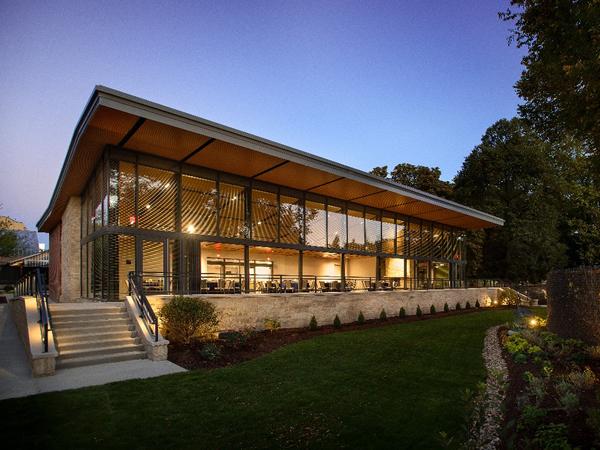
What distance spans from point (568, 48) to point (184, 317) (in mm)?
10349

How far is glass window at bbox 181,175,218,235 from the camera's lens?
15477 millimetres

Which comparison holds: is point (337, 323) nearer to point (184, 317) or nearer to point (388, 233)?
point (184, 317)

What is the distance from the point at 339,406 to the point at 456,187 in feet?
130

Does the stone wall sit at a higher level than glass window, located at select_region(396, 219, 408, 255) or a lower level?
lower

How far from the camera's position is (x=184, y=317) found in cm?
1064

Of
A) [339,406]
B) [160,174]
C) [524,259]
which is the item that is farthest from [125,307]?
[524,259]

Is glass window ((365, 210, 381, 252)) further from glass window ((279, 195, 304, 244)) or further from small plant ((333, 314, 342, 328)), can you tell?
small plant ((333, 314, 342, 328))

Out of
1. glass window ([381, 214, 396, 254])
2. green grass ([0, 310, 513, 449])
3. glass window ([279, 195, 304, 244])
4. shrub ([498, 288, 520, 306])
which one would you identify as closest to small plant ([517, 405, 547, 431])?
green grass ([0, 310, 513, 449])

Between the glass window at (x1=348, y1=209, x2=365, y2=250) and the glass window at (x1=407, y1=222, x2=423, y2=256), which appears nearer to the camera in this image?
the glass window at (x1=348, y1=209, x2=365, y2=250)

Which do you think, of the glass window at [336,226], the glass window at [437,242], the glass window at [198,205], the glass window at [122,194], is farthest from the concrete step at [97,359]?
the glass window at [437,242]

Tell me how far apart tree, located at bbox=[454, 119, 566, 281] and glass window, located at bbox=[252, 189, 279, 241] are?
26166mm

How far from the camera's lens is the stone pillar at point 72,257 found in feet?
62.1

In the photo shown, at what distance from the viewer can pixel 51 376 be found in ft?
25.5

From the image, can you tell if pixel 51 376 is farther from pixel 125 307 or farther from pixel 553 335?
pixel 553 335
